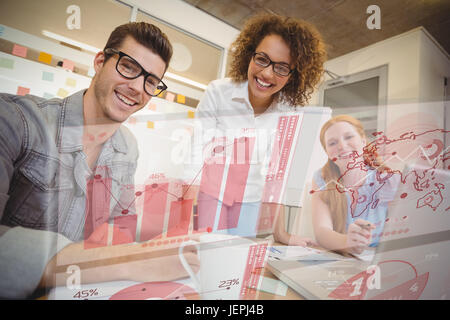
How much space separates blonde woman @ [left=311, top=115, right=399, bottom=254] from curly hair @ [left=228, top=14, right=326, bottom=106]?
0.50 feet

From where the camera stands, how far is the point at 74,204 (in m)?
0.49

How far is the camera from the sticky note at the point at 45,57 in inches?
19.5

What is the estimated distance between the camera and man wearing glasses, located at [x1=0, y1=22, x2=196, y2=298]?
0.37 m

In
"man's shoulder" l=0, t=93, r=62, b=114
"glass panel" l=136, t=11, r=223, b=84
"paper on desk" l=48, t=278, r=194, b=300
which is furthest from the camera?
"glass panel" l=136, t=11, r=223, b=84

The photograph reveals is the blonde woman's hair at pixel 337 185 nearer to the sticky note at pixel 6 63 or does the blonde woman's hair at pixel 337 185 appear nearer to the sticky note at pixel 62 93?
the sticky note at pixel 62 93

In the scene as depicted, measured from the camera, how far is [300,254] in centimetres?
53

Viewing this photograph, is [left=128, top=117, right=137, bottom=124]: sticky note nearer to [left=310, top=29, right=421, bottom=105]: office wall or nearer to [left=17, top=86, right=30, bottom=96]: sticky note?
[left=17, top=86, right=30, bottom=96]: sticky note

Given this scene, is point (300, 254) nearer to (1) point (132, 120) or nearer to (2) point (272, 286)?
(2) point (272, 286)

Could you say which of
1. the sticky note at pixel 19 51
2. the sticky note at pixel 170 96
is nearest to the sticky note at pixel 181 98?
the sticky note at pixel 170 96

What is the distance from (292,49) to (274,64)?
7 centimetres

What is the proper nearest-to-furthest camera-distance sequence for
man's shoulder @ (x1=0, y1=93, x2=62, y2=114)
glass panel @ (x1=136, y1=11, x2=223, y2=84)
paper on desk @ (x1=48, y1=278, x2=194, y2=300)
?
paper on desk @ (x1=48, y1=278, x2=194, y2=300) < man's shoulder @ (x1=0, y1=93, x2=62, y2=114) < glass panel @ (x1=136, y1=11, x2=223, y2=84)

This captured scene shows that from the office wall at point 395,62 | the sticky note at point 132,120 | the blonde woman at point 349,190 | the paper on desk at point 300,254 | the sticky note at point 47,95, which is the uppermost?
the office wall at point 395,62

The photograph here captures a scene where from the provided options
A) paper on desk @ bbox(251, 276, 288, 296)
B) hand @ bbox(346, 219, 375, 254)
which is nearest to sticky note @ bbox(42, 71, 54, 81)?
paper on desk @ bbox(251, 276, 288, 296)
